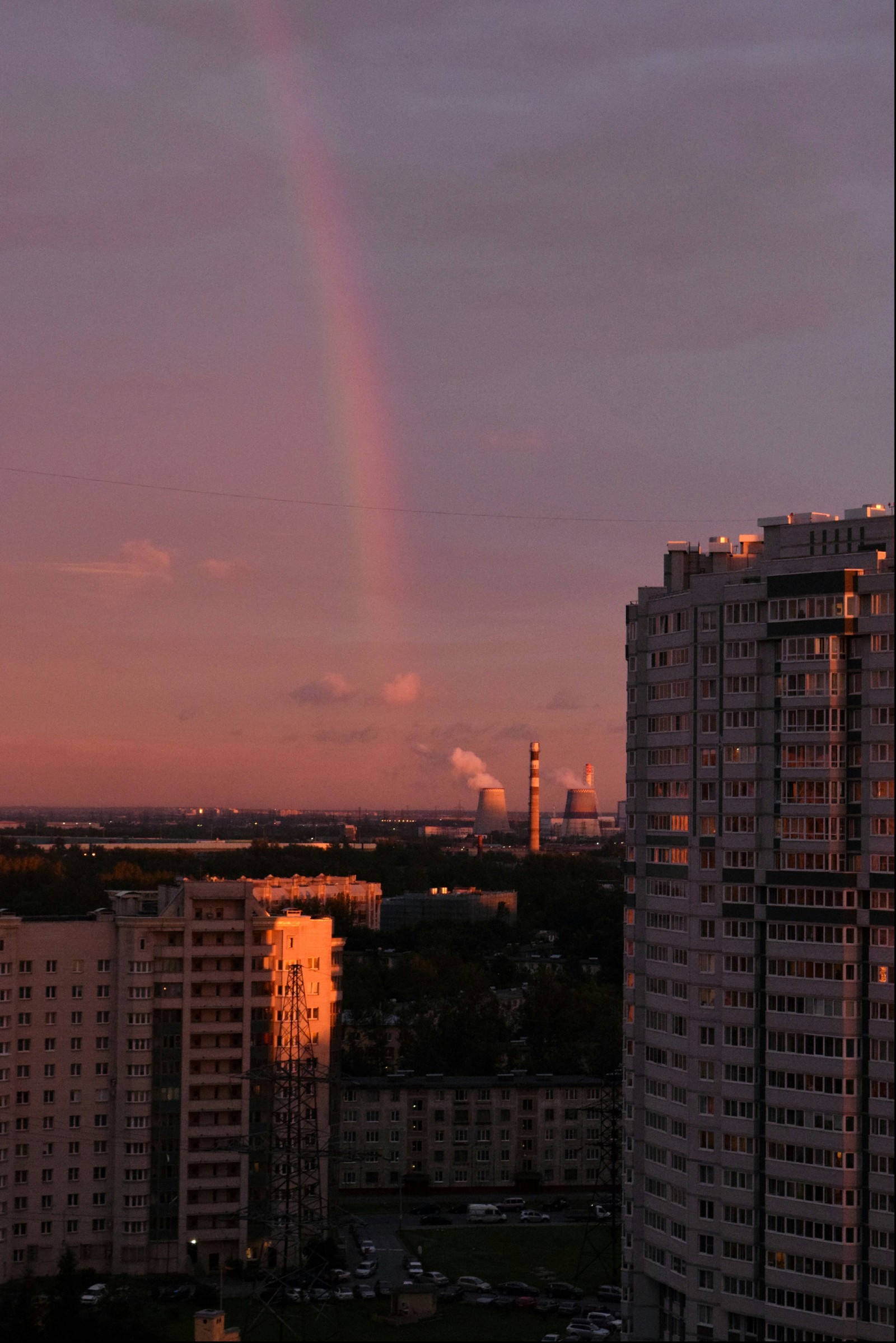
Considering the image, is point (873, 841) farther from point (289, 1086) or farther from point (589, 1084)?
point (589, 1084)

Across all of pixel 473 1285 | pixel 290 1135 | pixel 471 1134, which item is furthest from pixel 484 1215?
pixel 290 1135

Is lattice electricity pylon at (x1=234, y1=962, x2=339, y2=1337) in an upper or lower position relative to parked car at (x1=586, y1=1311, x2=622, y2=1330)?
upper

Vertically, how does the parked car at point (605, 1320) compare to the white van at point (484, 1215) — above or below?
above

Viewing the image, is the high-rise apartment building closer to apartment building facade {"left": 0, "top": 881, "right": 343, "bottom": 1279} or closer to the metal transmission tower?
the metal transmission tower

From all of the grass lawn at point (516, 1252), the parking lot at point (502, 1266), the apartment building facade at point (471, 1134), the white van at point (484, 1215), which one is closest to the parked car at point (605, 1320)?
the parking lot at point (502, 1266)

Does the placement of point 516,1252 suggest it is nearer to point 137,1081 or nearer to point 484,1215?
point 484,1215

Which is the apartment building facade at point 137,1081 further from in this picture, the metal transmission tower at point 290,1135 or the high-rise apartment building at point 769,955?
the high-rise apartment building at point 769,955

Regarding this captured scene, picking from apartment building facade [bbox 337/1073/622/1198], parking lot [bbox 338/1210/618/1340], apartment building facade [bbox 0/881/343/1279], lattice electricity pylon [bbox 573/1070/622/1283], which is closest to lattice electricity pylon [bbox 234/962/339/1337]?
apartment building facade [bbox 0/881/343/1279]
